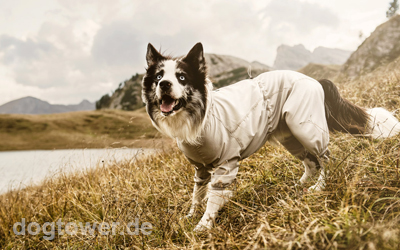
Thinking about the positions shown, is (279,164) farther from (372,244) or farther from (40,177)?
(40,177)

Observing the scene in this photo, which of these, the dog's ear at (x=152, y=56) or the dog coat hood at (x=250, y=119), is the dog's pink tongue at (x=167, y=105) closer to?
the dog coat hood at (x=250, y=119)

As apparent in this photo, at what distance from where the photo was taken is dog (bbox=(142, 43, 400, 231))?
2.20 meters

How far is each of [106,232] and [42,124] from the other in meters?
44.6

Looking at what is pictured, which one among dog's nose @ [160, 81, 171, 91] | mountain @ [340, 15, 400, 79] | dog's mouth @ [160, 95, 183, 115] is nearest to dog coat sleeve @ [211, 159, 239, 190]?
dog's mouth @ [160, 95, 183, 115]

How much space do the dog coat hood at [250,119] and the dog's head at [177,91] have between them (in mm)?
138

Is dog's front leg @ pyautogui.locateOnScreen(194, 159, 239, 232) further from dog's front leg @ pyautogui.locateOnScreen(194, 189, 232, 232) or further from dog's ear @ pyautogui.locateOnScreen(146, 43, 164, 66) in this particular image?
dog's ear @ pyautogui.locateOnScreen(146, 43, 164, 66)

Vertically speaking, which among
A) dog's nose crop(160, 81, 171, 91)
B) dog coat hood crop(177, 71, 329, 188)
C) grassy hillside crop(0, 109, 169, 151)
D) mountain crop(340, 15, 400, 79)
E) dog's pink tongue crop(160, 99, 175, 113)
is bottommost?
grassy hillside crop(0, 109, 169, 151)

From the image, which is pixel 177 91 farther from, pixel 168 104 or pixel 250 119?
pixel 250 119

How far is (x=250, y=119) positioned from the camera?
7.80 feet

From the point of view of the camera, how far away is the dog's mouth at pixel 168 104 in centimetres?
213

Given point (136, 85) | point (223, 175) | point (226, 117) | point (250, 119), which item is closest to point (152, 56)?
point (226, 117)

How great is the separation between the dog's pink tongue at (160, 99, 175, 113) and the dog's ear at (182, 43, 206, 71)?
447 millimetres

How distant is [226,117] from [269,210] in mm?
986

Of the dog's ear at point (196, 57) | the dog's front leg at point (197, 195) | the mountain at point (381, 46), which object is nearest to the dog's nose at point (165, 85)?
the dog's ear at point (196, 57)
